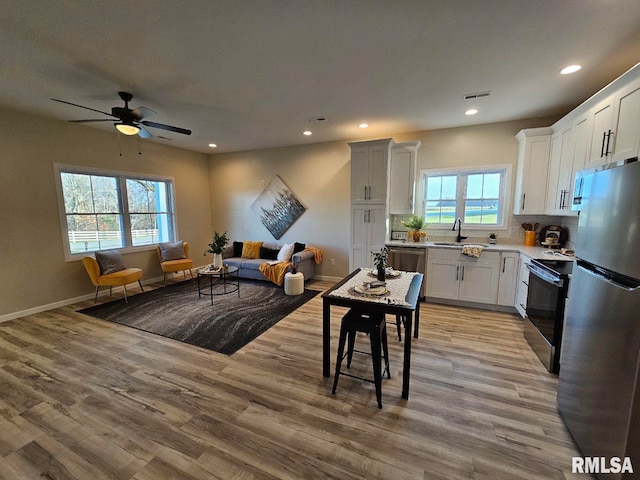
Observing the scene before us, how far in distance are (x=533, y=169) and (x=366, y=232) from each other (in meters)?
2.48

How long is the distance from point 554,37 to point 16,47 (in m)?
4.29

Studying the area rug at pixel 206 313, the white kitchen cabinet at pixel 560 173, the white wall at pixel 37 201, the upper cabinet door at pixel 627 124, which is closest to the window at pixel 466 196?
the white kitchen cabinet at pixel 560 173

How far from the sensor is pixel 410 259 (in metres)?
4.10

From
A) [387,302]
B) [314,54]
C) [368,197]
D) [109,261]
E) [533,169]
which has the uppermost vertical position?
[314,54]

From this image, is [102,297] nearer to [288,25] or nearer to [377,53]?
[288,25]

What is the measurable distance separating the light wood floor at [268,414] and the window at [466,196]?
2.11 metres

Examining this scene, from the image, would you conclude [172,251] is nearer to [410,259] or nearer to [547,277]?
[410,259]

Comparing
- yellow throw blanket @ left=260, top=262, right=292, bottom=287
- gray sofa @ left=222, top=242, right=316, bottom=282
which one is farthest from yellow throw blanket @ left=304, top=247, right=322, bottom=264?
yellow throw blanket @ left=260, top=262, right=292, bottom=287

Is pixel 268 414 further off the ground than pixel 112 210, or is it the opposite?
pixel 112 210

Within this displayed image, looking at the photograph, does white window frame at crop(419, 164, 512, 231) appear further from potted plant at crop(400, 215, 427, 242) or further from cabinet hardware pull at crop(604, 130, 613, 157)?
cabinet hardware pull at crop(604, 130, 613, 157)

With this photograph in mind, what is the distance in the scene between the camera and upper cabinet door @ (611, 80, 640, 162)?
211 cm

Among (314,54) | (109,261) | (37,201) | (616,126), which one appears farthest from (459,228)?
(37,201)

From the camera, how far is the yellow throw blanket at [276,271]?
485cm

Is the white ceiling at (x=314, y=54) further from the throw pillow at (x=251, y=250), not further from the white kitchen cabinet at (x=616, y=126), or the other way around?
the throw pillow at (x=251, y=250)
